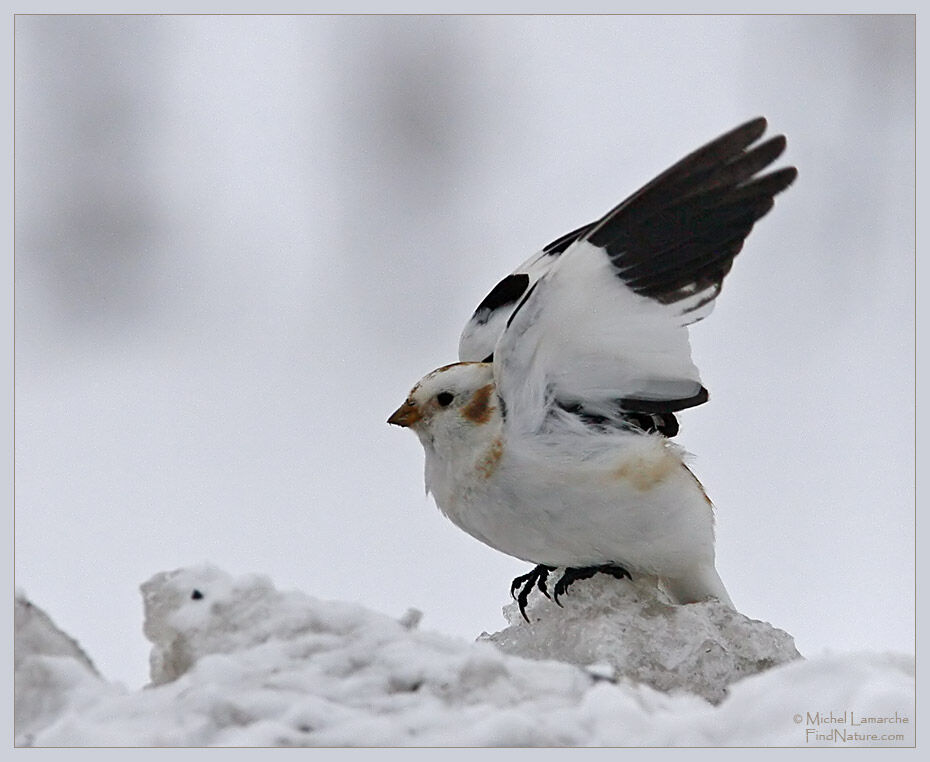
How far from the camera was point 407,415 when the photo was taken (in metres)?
2.13

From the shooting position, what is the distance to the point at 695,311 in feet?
6.43

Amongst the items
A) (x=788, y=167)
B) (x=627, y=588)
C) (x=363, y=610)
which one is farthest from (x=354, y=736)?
(x=788, y=167)

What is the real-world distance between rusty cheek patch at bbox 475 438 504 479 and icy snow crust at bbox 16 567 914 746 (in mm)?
536

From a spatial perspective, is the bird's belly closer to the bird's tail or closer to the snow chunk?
the bird's tail

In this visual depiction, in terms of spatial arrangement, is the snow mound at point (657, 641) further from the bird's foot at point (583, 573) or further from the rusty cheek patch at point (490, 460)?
the rusty cheek patch at point (490, 460)

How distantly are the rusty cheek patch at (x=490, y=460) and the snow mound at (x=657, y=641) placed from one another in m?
0.23

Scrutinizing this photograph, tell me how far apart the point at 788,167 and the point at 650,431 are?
49 centimetres

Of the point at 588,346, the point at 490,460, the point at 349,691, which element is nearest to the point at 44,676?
Answer: the point at 349,691

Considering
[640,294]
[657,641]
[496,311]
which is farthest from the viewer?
[496,311]

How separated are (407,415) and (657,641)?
558 millimetres

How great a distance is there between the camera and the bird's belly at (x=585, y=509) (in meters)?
2.00

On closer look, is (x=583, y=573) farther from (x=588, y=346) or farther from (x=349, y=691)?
(x=349, y=691)

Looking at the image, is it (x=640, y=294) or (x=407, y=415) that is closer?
(x=640, y=294)

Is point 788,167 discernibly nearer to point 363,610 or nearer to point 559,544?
→ point 559,544
